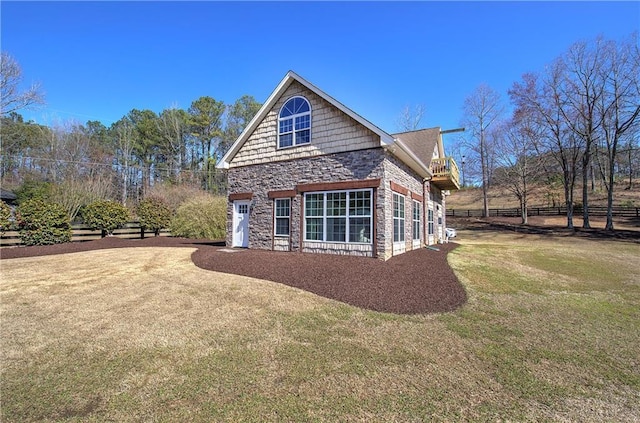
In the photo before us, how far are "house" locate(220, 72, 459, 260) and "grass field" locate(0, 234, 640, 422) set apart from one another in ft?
13.3

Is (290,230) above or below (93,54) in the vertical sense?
below

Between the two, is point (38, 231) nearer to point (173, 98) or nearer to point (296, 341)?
point (296, 341)

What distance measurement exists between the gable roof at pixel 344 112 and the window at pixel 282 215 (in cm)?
366

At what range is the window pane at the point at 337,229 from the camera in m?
10.8

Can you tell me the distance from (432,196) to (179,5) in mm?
15645

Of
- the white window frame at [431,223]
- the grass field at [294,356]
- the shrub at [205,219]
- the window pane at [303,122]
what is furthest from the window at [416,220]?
the shrub at [205,219]

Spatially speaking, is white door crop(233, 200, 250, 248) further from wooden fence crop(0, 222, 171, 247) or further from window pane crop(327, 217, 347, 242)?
wooden fence crop(0, 222, 171, 247)

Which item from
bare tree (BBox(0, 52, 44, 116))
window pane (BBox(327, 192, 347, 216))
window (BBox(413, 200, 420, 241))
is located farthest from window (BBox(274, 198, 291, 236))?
bare tree (BBox(0, 52, 44, 116))

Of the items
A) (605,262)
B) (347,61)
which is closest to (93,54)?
(347,61)

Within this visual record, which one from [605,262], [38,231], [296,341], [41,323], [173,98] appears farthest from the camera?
[173,98]

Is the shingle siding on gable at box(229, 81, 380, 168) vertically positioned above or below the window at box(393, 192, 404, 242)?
above

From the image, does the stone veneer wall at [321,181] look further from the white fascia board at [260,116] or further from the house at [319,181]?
the white fascia board at [260,116]

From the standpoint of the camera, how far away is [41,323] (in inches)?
192

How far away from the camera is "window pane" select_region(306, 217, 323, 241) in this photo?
37.2 feet
